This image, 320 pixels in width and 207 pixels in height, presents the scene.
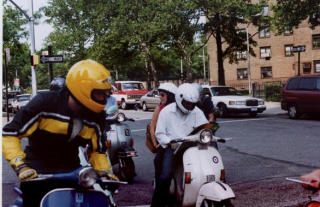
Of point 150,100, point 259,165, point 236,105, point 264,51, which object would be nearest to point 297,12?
point 236,105

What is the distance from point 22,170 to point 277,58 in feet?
205

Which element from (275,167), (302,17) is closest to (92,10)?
(302,17)

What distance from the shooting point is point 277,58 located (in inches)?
2473

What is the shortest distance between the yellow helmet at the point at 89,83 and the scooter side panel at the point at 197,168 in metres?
1.95

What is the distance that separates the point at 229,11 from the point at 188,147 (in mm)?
31394

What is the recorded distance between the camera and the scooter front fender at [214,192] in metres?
4.17

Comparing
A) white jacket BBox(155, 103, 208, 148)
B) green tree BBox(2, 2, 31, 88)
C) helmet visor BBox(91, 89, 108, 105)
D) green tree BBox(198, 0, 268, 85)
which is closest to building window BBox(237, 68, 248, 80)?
green tree BBox(198, 0, 268, 85)

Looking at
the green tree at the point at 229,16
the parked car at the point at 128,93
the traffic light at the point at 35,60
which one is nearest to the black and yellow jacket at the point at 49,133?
the traffic light at the point at 35,60

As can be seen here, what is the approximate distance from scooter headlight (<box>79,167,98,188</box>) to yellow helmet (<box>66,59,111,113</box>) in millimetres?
413

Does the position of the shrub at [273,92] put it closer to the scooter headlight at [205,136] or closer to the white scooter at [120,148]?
the white scooter at [120,148]

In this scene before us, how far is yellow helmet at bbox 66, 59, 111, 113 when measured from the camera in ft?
9.37

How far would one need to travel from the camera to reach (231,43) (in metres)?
39.5

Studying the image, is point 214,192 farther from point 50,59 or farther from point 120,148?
point 50,59

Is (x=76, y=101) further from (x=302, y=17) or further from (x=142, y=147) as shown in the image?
(x=302, y=17)
